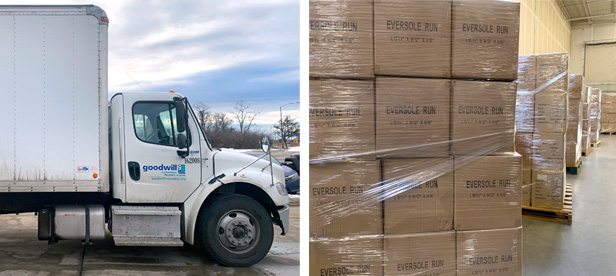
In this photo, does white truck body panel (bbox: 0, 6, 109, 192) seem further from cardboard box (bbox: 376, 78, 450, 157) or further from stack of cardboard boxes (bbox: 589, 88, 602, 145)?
stack of cardboard boxes (bbox: 589, 88, 602, 145)

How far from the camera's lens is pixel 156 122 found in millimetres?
4270

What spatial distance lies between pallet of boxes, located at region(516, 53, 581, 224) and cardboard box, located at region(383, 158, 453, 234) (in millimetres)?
3176

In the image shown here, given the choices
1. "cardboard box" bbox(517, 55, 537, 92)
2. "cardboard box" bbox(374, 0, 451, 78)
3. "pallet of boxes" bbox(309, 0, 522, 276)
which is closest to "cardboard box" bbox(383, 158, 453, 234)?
"pallet of boxes" bbox(309, 0, 522, 276)

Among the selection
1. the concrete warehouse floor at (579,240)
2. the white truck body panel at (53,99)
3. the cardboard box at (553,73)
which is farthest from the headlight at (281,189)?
the cardboard box at (553,73)

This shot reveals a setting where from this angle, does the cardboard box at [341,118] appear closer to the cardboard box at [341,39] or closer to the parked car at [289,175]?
the cardboard box at [341,39]

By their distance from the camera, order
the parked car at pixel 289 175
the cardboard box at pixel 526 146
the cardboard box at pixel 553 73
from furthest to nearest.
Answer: the cardboard box at pixel 526 146, the cardboard box at pixel 553 73, the parked car at pixel 289 175

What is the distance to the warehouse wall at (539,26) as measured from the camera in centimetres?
895

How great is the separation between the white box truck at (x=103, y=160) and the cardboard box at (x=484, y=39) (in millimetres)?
2597

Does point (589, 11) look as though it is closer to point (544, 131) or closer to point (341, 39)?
point (544, 131)

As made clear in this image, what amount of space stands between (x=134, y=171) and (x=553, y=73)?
14.6 feet

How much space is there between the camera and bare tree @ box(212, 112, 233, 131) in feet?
15.0

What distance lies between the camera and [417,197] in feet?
7.44

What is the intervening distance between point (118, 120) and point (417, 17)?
124 inches

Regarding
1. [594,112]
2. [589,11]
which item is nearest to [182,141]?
[594,112]
